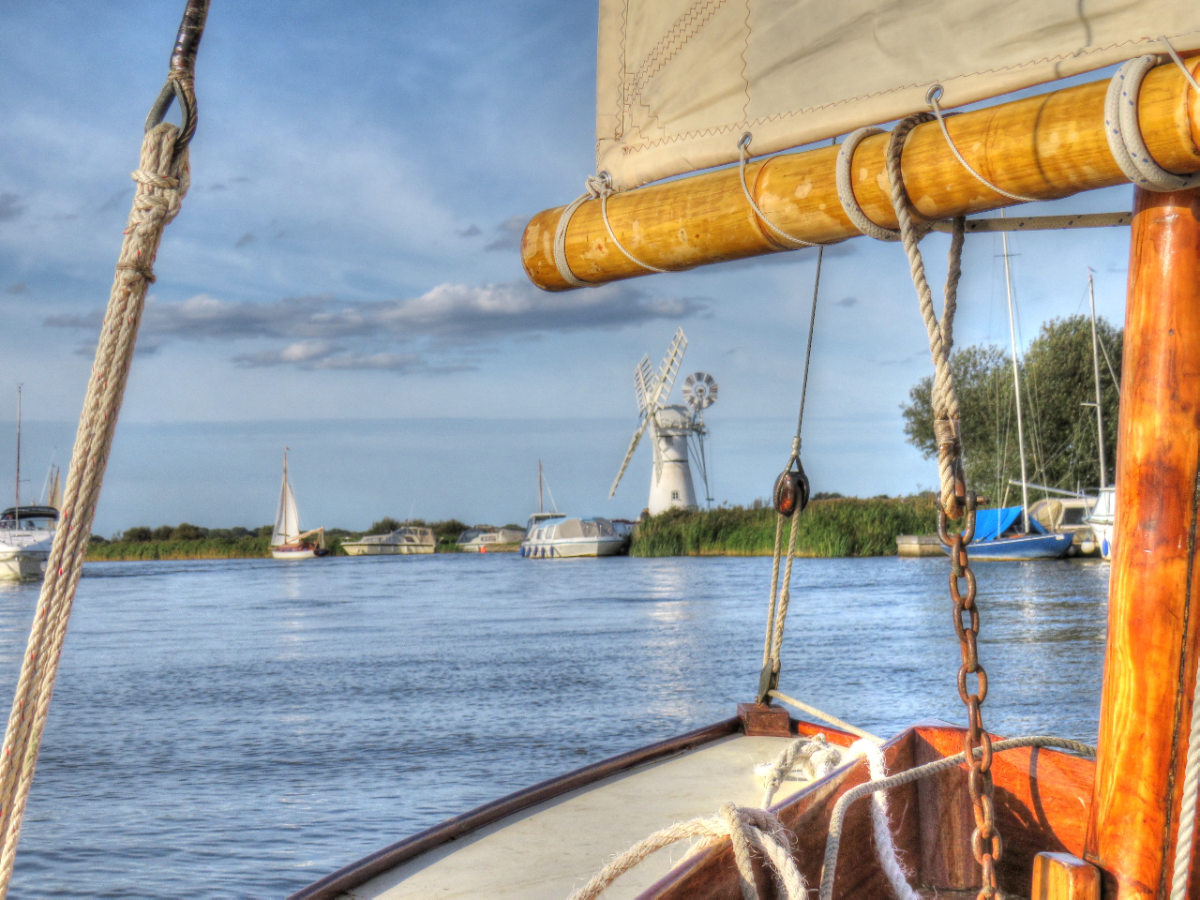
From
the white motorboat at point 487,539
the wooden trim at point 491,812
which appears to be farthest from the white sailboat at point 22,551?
the wooden trim at point 491,812

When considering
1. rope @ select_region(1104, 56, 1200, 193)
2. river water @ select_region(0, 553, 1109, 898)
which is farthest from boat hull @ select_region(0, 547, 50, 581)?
A: rope @ select_region(1104, 56, 1200, 193)

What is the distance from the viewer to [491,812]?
3277 millimetres

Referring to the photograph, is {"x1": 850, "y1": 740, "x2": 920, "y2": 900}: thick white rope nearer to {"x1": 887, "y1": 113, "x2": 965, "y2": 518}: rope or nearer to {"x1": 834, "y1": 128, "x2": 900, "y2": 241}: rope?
{"x1": 887, "y1": 113, "x2": 965, "y2": 518}: rope

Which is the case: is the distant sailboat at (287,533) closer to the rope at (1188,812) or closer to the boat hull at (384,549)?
the boat hull at (384,549)

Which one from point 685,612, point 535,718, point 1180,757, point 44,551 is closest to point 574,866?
point 1180,757

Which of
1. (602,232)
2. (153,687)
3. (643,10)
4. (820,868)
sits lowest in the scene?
(153,687)

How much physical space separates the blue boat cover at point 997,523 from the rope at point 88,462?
34.4 m

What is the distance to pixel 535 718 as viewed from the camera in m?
10.9

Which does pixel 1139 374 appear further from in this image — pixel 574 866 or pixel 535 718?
pixel 535 718

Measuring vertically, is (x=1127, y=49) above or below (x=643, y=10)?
below

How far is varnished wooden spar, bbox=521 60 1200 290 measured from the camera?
2031 millimetres

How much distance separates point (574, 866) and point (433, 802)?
4.95 meters

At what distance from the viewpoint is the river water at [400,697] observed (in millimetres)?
6891

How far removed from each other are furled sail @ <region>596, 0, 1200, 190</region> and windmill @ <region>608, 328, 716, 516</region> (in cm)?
5121
